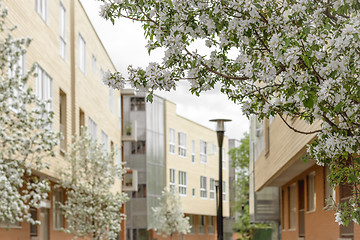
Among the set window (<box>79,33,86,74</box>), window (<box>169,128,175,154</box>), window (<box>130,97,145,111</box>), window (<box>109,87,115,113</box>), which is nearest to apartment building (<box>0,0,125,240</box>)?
window (<box>79,33,86,74</box>)

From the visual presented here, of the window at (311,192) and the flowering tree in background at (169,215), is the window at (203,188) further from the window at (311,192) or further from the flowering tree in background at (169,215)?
the window at (311,192)

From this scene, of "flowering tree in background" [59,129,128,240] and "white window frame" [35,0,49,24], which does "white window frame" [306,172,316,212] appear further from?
"white window frame" [35,0,49,24]

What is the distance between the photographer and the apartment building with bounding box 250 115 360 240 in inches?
698

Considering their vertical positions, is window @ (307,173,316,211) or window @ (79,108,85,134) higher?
→ window @ (79,108,85,134)

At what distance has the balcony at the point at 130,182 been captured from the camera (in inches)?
1784

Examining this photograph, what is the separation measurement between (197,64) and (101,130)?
95.7 feet

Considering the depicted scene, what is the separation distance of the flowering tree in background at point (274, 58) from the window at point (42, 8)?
15.0 m

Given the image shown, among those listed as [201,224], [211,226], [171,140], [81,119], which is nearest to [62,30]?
[81,119]

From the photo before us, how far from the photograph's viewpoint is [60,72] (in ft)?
81.8

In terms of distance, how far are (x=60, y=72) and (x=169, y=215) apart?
96.7ft

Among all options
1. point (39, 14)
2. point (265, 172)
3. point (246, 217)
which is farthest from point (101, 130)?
point (246, 217)

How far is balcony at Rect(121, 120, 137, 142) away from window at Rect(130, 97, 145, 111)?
9137 mm

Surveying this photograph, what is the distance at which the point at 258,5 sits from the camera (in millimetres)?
6180

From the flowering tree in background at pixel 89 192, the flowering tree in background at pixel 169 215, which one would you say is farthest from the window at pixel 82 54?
the flowering tree in background at pixel 169 215
